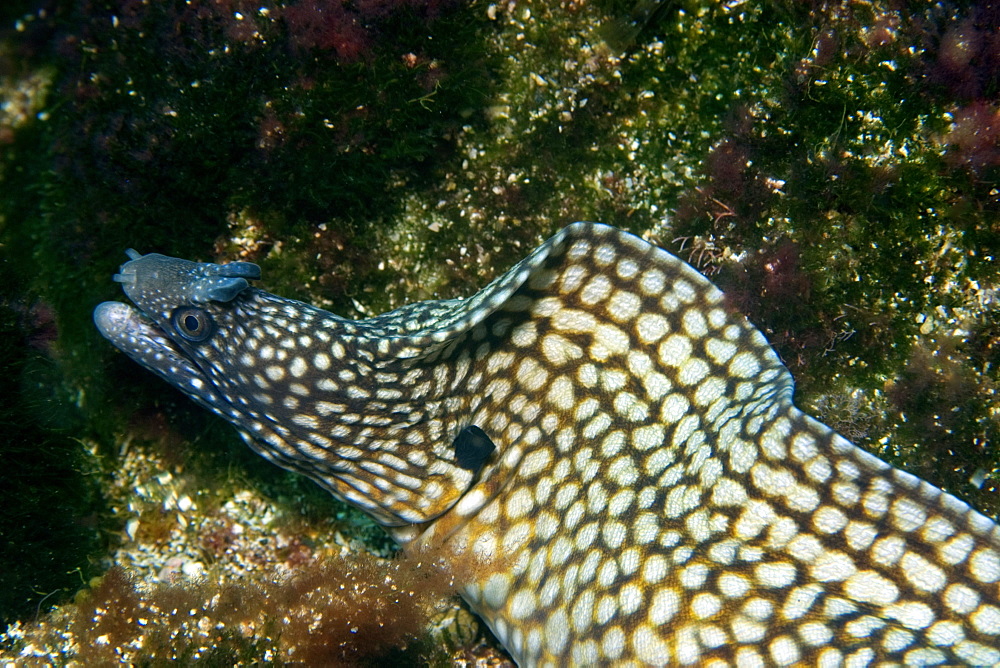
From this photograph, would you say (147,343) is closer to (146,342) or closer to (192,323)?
(146,342)

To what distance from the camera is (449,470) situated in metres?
3.23

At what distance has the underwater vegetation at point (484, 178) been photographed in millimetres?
3090

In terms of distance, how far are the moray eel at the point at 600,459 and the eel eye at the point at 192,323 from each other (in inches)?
0.7

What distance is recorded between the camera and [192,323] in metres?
2.72

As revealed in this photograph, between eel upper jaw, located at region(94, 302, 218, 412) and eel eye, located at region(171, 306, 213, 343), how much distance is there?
0.23 meters

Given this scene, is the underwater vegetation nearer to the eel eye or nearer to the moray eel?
the moray eel

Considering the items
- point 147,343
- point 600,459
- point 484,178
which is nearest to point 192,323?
point 147,343

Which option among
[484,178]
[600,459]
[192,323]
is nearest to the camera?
[192,323]

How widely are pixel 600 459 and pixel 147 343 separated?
7.90 feet

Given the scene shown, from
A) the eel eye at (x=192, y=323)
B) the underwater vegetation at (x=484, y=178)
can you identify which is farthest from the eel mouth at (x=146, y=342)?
the underwater vegetation at (x=484, y=178)

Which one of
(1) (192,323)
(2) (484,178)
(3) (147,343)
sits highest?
(2) (484,178)

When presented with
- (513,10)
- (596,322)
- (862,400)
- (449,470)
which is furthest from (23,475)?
(862,400)

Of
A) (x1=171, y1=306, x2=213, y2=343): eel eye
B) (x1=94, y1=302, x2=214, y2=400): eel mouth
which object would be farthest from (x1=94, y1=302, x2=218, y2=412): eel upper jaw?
(x1=171, y1=306, x2=213, y2=343): eel eye

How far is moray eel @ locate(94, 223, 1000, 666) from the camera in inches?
87.7
